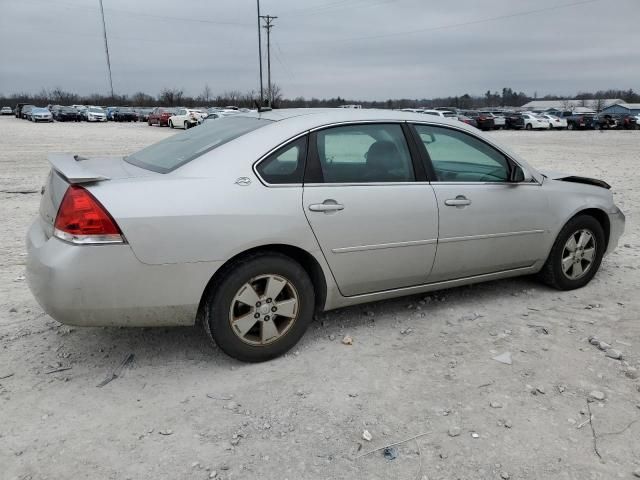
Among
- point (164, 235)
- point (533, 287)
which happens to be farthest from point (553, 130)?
point (164, 235)

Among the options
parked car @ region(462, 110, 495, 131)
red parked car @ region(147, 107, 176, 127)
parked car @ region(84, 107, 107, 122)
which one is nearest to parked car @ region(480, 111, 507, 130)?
parked car @ region(462, 110, 495, 131)

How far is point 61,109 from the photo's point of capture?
54.0 meters

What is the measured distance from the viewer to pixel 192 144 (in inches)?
145

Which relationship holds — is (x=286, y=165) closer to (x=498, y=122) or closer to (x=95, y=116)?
(x=498, y=122)

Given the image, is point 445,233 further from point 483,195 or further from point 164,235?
point 164,235

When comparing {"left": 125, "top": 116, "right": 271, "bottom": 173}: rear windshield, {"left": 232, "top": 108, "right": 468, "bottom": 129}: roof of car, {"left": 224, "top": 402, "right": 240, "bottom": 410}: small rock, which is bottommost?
{"left": 224, "top": 402, "right": 240, "bottom": 410}: small rock

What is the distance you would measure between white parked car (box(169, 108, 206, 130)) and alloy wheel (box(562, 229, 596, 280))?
108ft

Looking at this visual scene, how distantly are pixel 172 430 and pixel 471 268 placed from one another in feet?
8.19

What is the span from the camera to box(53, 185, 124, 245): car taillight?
2.85m

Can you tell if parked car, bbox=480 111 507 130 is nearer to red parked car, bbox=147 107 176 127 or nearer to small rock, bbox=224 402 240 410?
red parked car, bbox=147 107 176 127

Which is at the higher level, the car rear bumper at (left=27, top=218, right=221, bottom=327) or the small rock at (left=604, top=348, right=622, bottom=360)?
the car rear bumper at (left=27, top=218, right=221, bottom=327)

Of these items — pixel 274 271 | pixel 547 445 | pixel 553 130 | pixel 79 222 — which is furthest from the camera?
pixel 553 130

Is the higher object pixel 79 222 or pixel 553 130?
pixel 79 222

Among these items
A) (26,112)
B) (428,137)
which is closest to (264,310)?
(428,137)
